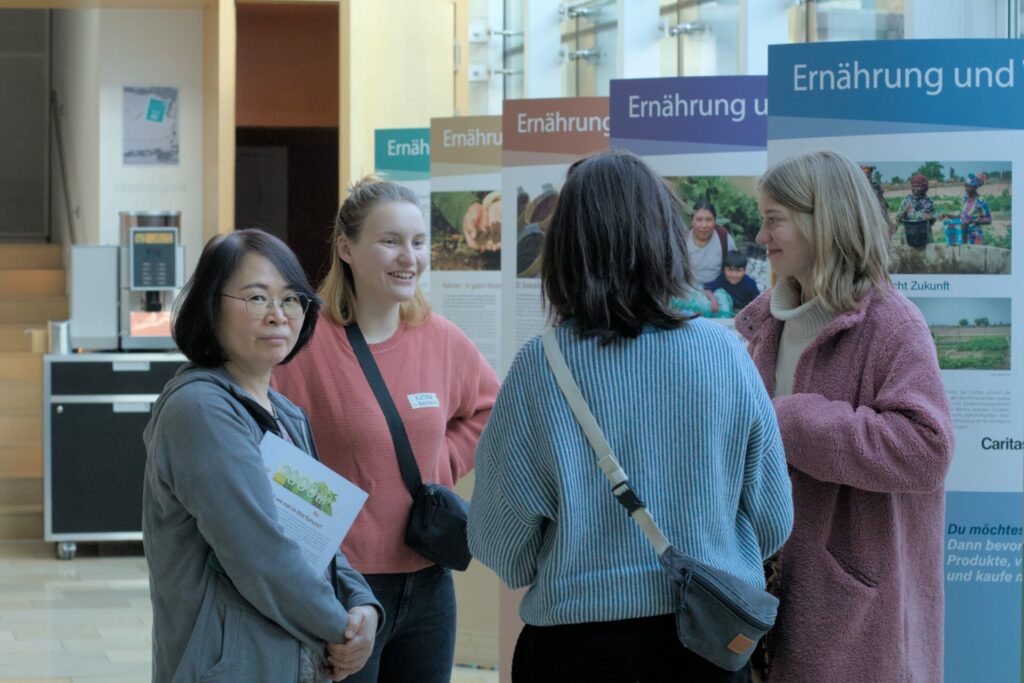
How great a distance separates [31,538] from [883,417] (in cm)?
745

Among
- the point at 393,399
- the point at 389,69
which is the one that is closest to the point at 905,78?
the point at 393,399

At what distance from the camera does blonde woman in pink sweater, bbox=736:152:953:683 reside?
88.6 inches

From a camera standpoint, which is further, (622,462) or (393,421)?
(393,421)

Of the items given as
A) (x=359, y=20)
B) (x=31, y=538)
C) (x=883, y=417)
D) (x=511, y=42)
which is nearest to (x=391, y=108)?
(x=359, y=20)

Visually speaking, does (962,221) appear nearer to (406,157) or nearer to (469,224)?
(469,224)

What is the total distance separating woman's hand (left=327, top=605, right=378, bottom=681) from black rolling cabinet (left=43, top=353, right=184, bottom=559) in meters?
5.90

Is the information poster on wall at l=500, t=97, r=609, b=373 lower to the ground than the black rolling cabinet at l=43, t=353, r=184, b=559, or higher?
higher

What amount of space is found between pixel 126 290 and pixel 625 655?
657cm

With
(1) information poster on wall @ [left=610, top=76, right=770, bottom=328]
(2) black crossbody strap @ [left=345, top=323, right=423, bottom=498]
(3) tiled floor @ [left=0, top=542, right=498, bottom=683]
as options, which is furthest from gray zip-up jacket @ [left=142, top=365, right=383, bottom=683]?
(3) tiled floor @ [left=0, top=542, right=498, bottom=683]

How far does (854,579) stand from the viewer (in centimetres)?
228

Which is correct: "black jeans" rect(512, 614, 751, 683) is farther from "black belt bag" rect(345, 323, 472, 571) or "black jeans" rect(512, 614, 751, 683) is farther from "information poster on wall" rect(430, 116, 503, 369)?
"information poster on wall" rect(430, 116, 503, 369)

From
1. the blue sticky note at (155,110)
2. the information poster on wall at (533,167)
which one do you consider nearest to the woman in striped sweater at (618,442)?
the information poster on wall at (533,167)

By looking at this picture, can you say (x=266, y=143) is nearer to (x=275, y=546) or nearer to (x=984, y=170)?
(x=984, y=170)

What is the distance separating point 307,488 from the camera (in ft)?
6.95
